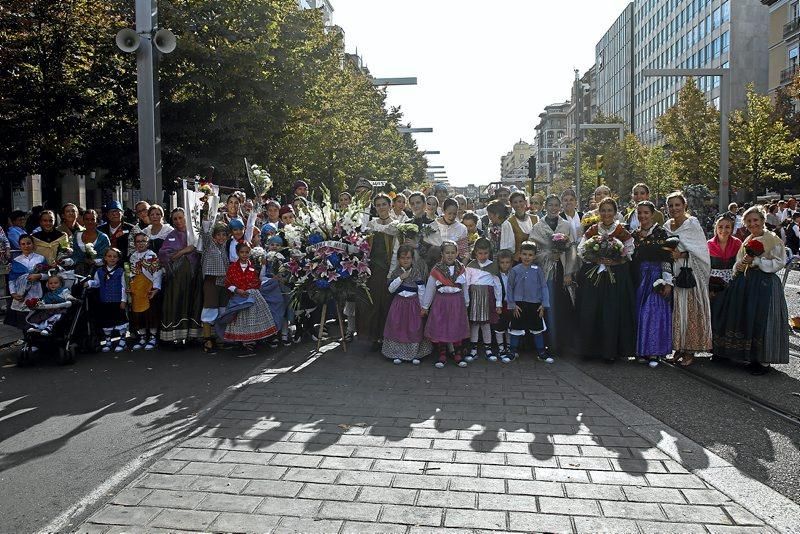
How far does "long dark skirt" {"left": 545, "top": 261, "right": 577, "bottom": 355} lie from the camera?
29.1 feet

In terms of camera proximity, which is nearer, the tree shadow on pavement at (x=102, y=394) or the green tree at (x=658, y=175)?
the tree shadow on pavement at (x=102, y=394)

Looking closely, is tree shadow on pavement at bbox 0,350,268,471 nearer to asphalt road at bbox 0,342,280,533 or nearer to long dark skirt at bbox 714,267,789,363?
asphalt road at bbox 0,342,280,533

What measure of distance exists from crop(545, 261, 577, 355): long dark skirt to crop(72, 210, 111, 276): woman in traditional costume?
611 centimetres

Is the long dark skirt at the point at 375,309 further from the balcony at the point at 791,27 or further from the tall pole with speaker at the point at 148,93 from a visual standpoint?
the balcony at the point at 791,27

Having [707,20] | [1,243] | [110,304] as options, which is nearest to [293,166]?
[1,243]

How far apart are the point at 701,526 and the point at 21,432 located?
17.4 ft

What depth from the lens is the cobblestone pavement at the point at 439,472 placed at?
4.04 metres

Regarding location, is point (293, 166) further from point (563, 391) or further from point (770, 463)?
point (770, 463)

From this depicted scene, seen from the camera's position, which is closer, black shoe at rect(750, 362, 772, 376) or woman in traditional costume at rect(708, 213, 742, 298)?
black shoe at rect(750, 362, 772, 376)

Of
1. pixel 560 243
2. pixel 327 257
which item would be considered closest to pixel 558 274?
pixel 560 243

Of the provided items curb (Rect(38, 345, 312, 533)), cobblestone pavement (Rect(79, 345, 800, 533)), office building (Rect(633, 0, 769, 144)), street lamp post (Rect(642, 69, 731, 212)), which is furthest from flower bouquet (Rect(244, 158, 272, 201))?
office building (Rect(633, 0, 769, 144))

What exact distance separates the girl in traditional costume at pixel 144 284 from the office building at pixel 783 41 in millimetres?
47882

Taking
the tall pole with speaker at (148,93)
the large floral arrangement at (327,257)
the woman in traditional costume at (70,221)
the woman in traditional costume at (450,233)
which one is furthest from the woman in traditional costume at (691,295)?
the tall pole with speaker at (148,93)

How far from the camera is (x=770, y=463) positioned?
16.4ft
